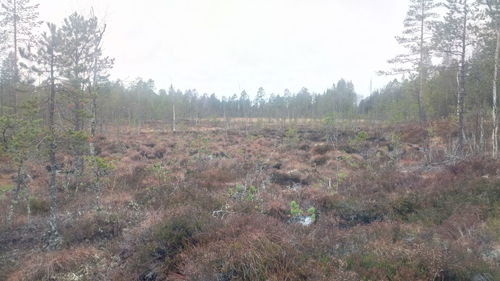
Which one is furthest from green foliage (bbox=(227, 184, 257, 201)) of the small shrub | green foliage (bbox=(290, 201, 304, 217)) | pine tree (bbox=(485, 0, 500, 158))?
pine tree (bbox=(485, 0, 500, 158))


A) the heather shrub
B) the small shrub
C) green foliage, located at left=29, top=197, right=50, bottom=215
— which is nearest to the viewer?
the heather shrub

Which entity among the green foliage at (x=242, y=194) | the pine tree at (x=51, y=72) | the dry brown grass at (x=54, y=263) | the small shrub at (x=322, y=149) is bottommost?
the dry brown grass at (x=54, y=263)

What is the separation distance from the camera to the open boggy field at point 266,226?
14.1 feet

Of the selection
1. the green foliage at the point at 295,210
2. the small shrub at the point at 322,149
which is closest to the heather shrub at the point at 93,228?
the green foliage at the point at 295,210

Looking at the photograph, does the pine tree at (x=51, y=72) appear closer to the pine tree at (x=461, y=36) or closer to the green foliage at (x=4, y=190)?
the green foliage at (x=4, y=190)

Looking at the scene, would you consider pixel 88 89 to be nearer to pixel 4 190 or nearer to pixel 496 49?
pixel 4 190

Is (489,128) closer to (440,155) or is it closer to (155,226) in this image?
(440,155)

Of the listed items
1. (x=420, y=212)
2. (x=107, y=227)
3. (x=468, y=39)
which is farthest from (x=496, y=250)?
(x=468, y=39)

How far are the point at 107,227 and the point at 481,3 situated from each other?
17363 mm

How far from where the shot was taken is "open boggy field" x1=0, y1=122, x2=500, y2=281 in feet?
14.1

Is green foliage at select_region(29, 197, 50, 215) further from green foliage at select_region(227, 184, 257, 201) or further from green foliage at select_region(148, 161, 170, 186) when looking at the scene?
green foliage at select_region(227, 184, 257, 201)

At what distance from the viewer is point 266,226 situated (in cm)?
534

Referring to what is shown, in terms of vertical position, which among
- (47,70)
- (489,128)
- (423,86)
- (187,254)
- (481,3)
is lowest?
(187,254)

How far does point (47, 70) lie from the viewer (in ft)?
23.5
